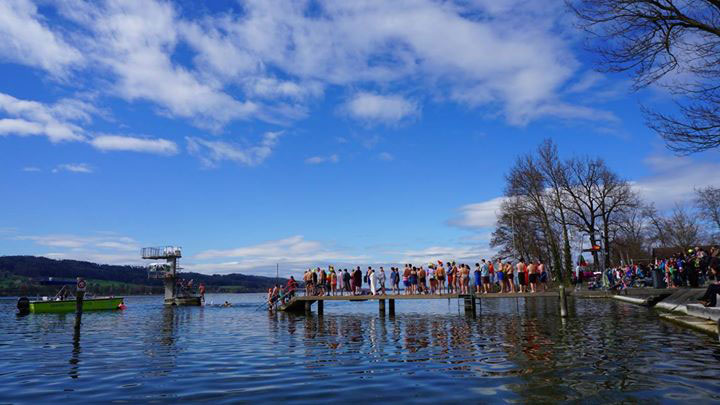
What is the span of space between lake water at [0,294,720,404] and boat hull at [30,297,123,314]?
26.4m

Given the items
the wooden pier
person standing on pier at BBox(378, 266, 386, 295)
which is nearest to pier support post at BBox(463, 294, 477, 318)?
the wooden pier

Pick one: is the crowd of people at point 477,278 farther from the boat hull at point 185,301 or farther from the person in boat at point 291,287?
the boat hull at point 185,301

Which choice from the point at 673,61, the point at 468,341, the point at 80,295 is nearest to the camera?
the point at 673,61

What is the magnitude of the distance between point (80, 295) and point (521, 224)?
4206cm

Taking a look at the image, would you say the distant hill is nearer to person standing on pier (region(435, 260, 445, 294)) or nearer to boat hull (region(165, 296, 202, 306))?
boat hull (region(165, 296, 202, 306))

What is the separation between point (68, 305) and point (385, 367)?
41.8 meters

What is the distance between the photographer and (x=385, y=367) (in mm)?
11445

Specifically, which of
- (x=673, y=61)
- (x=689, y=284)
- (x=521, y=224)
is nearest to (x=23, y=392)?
(x=673, y=61)

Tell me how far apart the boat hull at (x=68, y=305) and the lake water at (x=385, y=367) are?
26441 mm

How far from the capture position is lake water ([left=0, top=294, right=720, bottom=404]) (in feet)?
28.1

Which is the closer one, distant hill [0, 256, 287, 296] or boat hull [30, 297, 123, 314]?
boat hull [30, 297, 123, 314]

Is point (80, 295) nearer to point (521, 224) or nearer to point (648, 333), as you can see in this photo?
point (648, 333)

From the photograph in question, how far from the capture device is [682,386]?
27.5ft

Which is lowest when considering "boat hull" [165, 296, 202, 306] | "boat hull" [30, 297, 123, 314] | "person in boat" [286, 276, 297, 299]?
"boat hull" [165, 296, 202, 306]
